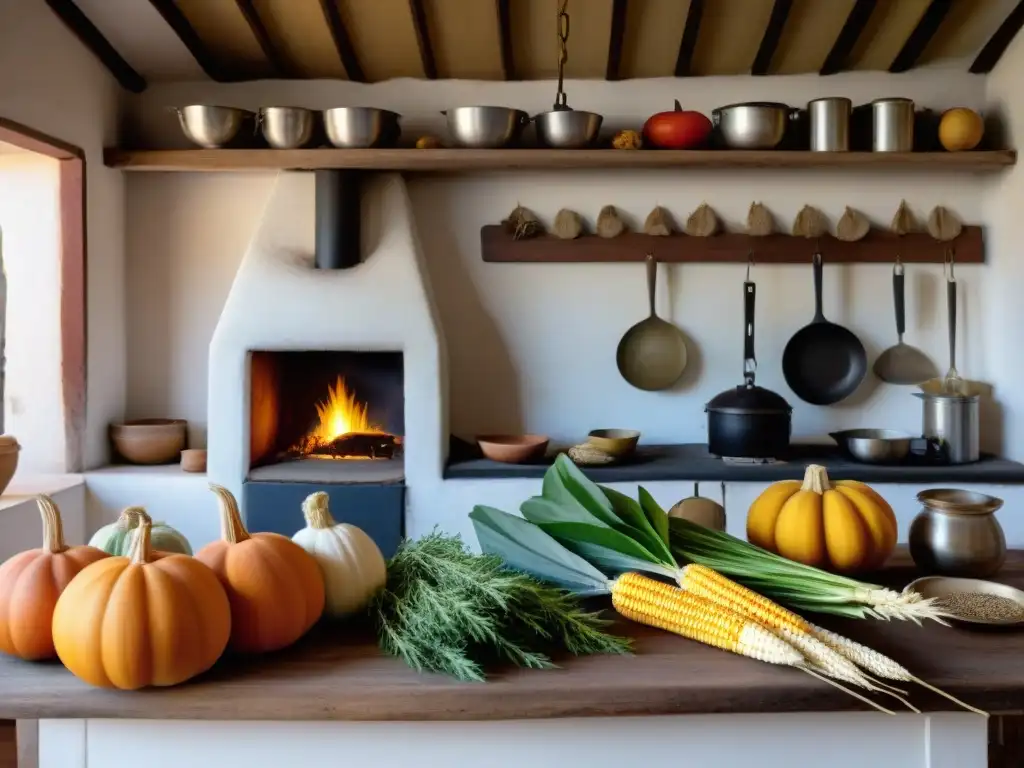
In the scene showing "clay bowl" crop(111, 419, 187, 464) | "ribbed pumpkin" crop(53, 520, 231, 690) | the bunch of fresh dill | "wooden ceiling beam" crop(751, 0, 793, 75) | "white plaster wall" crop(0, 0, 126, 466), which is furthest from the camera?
"clay bowl" crop(111, 419, 187, 464)

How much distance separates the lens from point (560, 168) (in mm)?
3900

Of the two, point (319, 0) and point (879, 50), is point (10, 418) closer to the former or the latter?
point (319, 0)

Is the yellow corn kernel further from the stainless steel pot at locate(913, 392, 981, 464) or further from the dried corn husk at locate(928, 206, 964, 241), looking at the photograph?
the dried corn husk at locate(928, 206, 964, 241)

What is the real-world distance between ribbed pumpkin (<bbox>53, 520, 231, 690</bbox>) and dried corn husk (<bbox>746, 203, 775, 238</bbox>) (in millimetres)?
3313

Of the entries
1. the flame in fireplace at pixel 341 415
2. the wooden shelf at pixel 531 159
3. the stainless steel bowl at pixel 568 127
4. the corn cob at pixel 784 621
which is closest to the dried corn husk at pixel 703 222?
the wooden shelf at pixel 531 159

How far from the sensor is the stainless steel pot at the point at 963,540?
1.66 metres

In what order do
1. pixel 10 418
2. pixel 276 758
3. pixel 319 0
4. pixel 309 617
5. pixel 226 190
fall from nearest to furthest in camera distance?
1. pixel 276 758
2. pixel 309 617
3. pixel 319 0
4. pixel 10 418
5. pixel 226 190

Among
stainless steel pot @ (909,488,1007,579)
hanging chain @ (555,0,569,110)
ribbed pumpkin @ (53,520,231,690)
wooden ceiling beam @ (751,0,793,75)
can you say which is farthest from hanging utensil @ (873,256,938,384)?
ribbed pumpkin @ (53,520,231,690)

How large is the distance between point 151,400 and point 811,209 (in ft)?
10.2

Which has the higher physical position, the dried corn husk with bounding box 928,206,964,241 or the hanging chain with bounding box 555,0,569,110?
the hanging chain with bounding box 555,0,569,110

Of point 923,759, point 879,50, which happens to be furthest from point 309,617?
point 879,50

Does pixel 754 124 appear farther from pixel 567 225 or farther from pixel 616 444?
pixel 616 444

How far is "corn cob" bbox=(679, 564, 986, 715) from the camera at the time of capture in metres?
1.17

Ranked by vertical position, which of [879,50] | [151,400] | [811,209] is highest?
[879,50]
